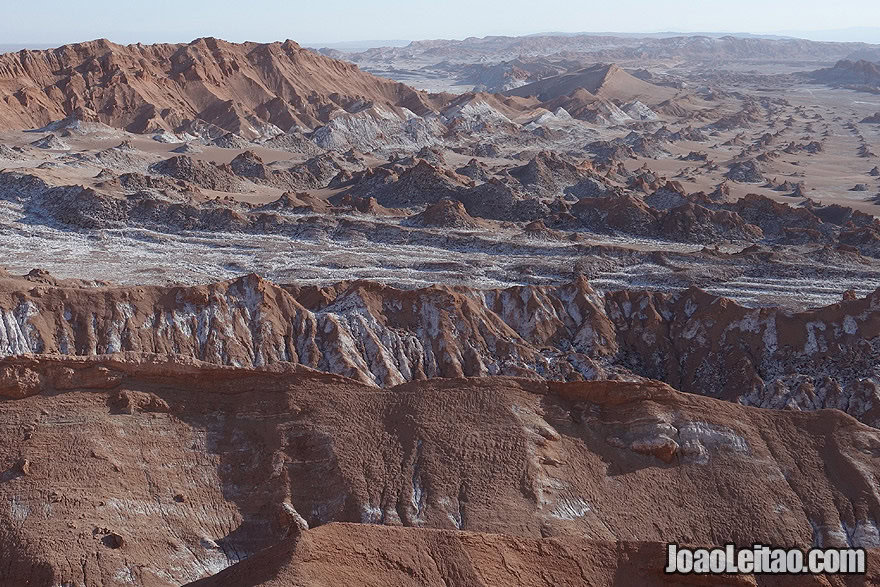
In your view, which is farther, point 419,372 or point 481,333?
point 481,333

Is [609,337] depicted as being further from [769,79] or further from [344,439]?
[769,79]

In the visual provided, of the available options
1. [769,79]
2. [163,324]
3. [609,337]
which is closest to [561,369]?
[609,337]

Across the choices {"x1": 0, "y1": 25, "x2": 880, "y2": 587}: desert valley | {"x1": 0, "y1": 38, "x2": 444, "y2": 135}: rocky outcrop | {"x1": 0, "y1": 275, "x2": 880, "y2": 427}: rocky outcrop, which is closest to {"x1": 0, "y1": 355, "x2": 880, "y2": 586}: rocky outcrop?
{"x1": 0, "y1": 25, "x2": 880, "y2": 587}: desert valley

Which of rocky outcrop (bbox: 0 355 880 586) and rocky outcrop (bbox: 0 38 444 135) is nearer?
rocky outcrop (bbox: 0 355 880 586)

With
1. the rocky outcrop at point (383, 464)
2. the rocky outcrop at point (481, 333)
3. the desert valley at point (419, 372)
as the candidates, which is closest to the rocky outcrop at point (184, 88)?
the desert valley at point (419, 372)

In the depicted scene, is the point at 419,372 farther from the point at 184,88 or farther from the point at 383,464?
the point at 184,88

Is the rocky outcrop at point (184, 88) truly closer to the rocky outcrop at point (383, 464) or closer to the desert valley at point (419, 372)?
the desert valley at point (419, 372)

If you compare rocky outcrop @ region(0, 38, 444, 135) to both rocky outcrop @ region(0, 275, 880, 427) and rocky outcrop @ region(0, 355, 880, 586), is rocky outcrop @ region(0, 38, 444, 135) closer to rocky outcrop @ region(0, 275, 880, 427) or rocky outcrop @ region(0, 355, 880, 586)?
rocky outcrop @ region(0, 275, 880, 427)

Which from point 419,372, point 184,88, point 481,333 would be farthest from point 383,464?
point 184,88
